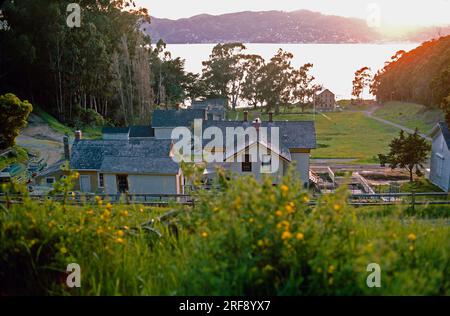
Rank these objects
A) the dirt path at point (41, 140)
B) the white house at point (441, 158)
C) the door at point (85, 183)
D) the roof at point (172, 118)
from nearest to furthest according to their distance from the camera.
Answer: the door at point (85, 183) → the white house at point (441, 158) → the dirt path at point (41, 140) → the roof at point (172, 118)

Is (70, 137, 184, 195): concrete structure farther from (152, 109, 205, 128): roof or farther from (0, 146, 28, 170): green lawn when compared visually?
(152, 109, 205, 128): roof

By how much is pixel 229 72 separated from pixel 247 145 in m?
54.9

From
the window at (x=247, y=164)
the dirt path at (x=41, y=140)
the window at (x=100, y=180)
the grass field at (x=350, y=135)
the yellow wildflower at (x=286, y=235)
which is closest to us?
the yellow wildflower at (x=286, y=235)

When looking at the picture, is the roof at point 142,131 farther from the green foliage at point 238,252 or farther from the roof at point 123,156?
the green foliage at point 238,252

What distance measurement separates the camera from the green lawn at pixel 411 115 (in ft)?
193

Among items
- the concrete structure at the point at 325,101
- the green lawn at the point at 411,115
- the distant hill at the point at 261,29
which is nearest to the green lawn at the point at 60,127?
the green lawn at the point at 411,115

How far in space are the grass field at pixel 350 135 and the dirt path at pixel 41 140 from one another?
21.5 metres

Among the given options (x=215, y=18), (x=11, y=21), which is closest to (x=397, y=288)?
(x=11, y=21)

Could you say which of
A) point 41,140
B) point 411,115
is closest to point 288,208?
point 41,140

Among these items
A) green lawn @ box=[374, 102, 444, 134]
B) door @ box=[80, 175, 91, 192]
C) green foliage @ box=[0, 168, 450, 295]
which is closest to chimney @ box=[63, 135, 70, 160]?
door @ box=[80, 175, 91, 192]

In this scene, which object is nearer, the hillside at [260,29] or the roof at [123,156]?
the roof at [123,156]

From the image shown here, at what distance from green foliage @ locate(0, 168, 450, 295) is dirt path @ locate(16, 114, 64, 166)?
1056 inches

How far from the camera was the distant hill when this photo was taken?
168m

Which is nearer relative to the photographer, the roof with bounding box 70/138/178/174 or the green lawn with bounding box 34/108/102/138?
the roof with bounding box 70/138/178/174
